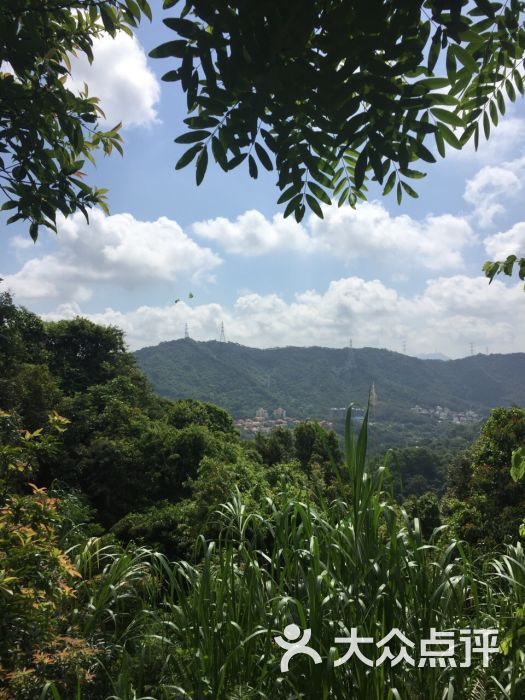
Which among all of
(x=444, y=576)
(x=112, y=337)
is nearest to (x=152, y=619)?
(x=444, y=576)

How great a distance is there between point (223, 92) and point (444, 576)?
1745 mm

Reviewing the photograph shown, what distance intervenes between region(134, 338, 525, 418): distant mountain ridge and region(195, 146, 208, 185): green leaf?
38.6m

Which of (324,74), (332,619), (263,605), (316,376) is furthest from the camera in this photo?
(316,376)

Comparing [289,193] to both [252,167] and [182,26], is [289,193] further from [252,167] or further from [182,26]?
[182,26]

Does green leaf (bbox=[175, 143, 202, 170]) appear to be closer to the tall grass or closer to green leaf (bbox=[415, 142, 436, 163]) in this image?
green leaf (bbox=[415, 142, 436, 163])

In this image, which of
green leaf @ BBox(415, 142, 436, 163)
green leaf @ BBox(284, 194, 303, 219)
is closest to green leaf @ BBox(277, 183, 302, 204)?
green leaf @ BBox(284, 194, 303, 219)

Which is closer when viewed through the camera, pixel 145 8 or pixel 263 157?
pixel 263 157

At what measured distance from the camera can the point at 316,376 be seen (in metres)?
56.6

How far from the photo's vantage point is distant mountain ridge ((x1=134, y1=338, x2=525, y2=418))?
45.2m

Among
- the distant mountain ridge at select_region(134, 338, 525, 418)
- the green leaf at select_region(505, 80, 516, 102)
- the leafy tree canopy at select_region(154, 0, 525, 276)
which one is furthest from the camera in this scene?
the distant mountain ridge at select_region(134, 338, 525, 418)

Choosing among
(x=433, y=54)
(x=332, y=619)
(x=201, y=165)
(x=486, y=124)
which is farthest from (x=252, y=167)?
(x=332, y=619)

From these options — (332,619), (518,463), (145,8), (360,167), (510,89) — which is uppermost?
(145,8)

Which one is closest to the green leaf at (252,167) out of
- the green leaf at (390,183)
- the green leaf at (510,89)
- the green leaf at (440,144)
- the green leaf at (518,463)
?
the green leaf at (390,183)

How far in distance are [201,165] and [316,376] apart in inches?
2191
